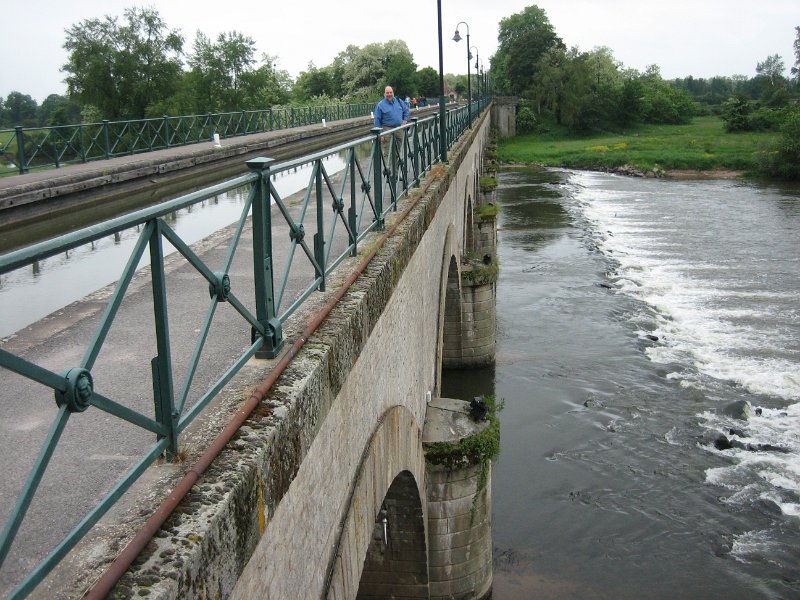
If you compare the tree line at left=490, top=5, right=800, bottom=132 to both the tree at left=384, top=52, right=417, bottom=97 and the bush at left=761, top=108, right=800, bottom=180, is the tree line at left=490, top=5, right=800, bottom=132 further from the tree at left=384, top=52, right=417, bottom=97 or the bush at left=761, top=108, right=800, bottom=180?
the bush at left=761, top=108, right=800, bottom=180

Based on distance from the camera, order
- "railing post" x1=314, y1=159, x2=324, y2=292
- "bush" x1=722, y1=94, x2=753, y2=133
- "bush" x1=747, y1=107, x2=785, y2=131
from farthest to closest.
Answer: "bush" x1=722, y1=94, x2=753, y2=133
"bush" x1=747, y1=107, x2=785, y2=131
"railing post" x1=314, y1=159, x2=324, y2=292

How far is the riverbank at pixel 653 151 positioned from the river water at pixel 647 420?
26859 millimetres

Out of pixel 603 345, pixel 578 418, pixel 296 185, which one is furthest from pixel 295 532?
pixel 603 345

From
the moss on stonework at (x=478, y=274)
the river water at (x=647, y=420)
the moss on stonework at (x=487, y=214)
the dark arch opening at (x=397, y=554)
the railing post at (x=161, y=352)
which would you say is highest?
the railing post at (x=161, y=352)

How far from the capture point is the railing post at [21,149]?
12655mm

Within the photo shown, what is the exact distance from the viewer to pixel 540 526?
1205cm

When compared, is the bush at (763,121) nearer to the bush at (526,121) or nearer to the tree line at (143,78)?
the bush at (526,121)

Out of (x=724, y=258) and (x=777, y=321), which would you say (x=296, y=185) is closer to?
(x=777, y=321)

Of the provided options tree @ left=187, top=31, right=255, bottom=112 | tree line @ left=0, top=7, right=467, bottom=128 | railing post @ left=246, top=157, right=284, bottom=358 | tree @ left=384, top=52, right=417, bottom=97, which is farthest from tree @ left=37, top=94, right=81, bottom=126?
tree @ left=384, top=52, right=417, bottom=97

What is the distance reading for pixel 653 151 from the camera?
63844 mm

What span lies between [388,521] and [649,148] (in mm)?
62798

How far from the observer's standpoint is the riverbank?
57406 millimetres

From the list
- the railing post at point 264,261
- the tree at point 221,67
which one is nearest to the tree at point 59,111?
the tree at point 221,67

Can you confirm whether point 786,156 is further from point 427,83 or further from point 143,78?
point 427,83
